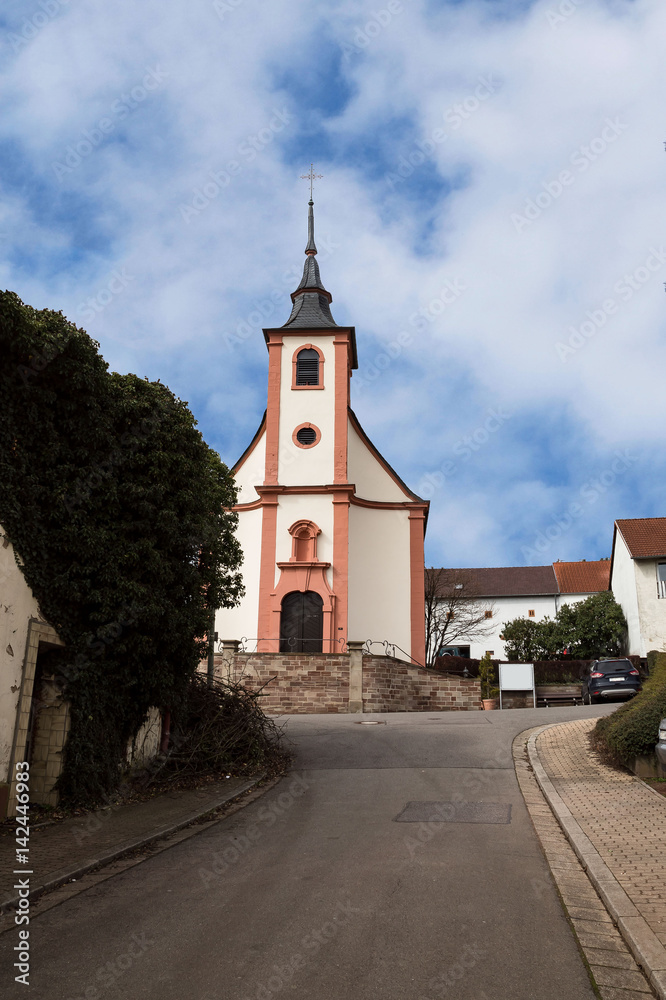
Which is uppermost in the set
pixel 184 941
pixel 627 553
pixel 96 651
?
pixel 627 553

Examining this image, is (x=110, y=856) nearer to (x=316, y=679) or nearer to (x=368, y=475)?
(x=316, y=679)

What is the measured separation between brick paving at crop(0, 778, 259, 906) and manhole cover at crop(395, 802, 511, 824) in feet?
8.11

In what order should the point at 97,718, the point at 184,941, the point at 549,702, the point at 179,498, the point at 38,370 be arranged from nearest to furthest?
the point at 184,941 → the point at 38,370 → the point at 97,718 → the point at 179,498 → the point at 549,702

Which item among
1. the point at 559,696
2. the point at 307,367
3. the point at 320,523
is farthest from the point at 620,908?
the point at 307,367

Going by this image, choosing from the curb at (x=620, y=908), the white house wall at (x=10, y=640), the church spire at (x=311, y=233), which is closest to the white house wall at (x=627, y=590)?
the church spire at (x=311, y=233)

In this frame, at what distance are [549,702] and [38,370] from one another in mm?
24575

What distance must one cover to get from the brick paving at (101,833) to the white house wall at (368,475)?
22.1 meters

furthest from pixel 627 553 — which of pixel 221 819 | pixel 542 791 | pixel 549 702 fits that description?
pixel 221 819

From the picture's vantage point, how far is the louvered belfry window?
33188mm

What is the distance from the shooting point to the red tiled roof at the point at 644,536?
3675cm

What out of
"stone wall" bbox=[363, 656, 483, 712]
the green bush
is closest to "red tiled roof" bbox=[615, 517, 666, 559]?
"stone wall" bbox=[363, 656, 483, 712]

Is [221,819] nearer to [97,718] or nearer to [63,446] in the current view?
[97,718]

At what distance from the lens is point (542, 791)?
10.6m

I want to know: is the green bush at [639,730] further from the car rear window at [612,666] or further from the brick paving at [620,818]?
the car rear window at [612,666]
